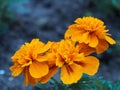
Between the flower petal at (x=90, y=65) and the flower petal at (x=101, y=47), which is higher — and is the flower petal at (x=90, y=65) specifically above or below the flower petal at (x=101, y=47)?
below

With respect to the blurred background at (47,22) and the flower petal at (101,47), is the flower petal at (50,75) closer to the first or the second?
the flower petal at (101,47)

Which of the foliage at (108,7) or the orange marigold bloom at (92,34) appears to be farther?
the foliage at (108,7)

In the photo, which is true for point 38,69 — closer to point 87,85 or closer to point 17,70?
point 17,70

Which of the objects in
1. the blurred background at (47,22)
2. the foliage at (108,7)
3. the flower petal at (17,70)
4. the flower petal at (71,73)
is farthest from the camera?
the foliage at (108,7)

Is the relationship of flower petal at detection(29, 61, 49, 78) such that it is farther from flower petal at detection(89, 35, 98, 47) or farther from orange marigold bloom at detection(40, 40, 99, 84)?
flower petal at detection(89, 35, 98, 47)

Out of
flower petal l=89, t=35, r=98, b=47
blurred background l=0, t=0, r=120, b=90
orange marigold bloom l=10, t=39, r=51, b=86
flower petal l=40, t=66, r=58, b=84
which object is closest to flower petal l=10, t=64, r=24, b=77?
orange marigold bloom l=10, t=39, r=51, b=86

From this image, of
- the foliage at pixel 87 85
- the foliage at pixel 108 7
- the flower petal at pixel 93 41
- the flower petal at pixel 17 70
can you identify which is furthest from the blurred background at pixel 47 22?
the flower petal at pixel 93 41

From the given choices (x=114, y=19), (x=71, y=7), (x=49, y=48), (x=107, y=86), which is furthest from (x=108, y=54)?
(x=49, y=48)
